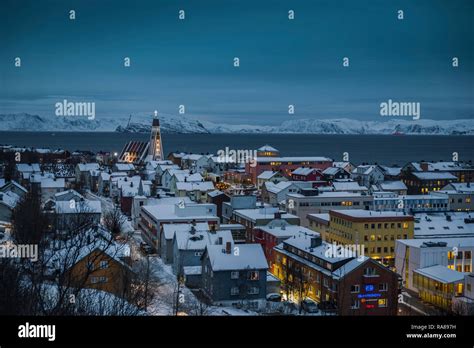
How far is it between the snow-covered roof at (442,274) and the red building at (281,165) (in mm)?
12143

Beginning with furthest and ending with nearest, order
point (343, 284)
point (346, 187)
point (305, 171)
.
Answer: point (305, 171) → point (346, 187) → point (343, 284)

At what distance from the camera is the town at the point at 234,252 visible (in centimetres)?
443

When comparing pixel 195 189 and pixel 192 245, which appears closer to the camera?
pixel 192 245

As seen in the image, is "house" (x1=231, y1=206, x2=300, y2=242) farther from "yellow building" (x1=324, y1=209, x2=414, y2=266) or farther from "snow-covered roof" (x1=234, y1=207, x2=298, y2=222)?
"yellow building" (x1=324, y1=209, x2=414, y2=266)

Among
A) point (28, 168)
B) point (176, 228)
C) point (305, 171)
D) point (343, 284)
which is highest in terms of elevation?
point (28, 168)

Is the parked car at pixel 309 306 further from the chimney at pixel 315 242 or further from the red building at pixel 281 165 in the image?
the red building at pixel 281 165

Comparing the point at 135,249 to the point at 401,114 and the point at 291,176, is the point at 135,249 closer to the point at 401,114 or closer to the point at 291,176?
the point at 401,114

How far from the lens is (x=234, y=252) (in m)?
7.66

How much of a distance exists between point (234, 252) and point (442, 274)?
303 cm

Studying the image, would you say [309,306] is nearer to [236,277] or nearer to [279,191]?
[236,277]

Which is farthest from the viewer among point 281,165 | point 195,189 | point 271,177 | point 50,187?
point 281,165

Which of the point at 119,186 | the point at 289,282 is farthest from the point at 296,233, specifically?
the point at 119,186

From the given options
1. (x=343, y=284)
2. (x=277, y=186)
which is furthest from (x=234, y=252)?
(x=277, y=186)

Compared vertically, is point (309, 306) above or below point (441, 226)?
below
